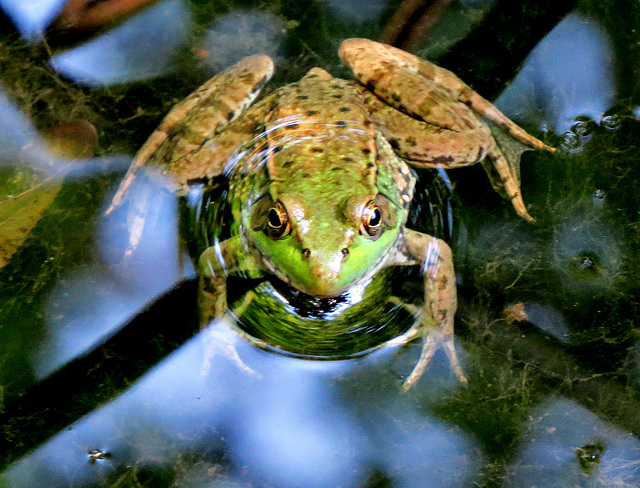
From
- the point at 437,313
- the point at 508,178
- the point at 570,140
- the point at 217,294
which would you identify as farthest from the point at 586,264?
the point at 217,294

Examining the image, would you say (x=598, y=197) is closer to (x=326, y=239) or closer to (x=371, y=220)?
(x=371, y=220)

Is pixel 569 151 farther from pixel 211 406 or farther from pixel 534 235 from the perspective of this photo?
pixel 211 406

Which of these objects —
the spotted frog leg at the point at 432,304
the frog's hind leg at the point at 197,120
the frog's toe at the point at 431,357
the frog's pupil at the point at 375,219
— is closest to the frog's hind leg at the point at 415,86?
the frog's hind leg at the point at 197,120

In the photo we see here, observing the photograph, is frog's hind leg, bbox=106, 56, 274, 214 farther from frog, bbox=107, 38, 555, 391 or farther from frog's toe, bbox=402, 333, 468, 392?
frog's toe, bbox=402, 333, 468, 392

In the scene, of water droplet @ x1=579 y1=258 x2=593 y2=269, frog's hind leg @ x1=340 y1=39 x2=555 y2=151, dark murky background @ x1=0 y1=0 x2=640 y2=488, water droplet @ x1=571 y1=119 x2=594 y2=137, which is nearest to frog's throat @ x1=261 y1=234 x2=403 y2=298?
dark murky background @ x1=0 y1=0 x2=640 y2=488

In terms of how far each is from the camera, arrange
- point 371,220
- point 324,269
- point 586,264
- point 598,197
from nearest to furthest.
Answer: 1. point 324,269
2. point 371,220
3. point 586,264
4. point 598,197

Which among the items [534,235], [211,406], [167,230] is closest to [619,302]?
[534,235]

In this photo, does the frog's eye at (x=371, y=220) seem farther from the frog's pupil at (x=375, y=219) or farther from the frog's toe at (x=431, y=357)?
the frog's toe at (x=431, y=357)
